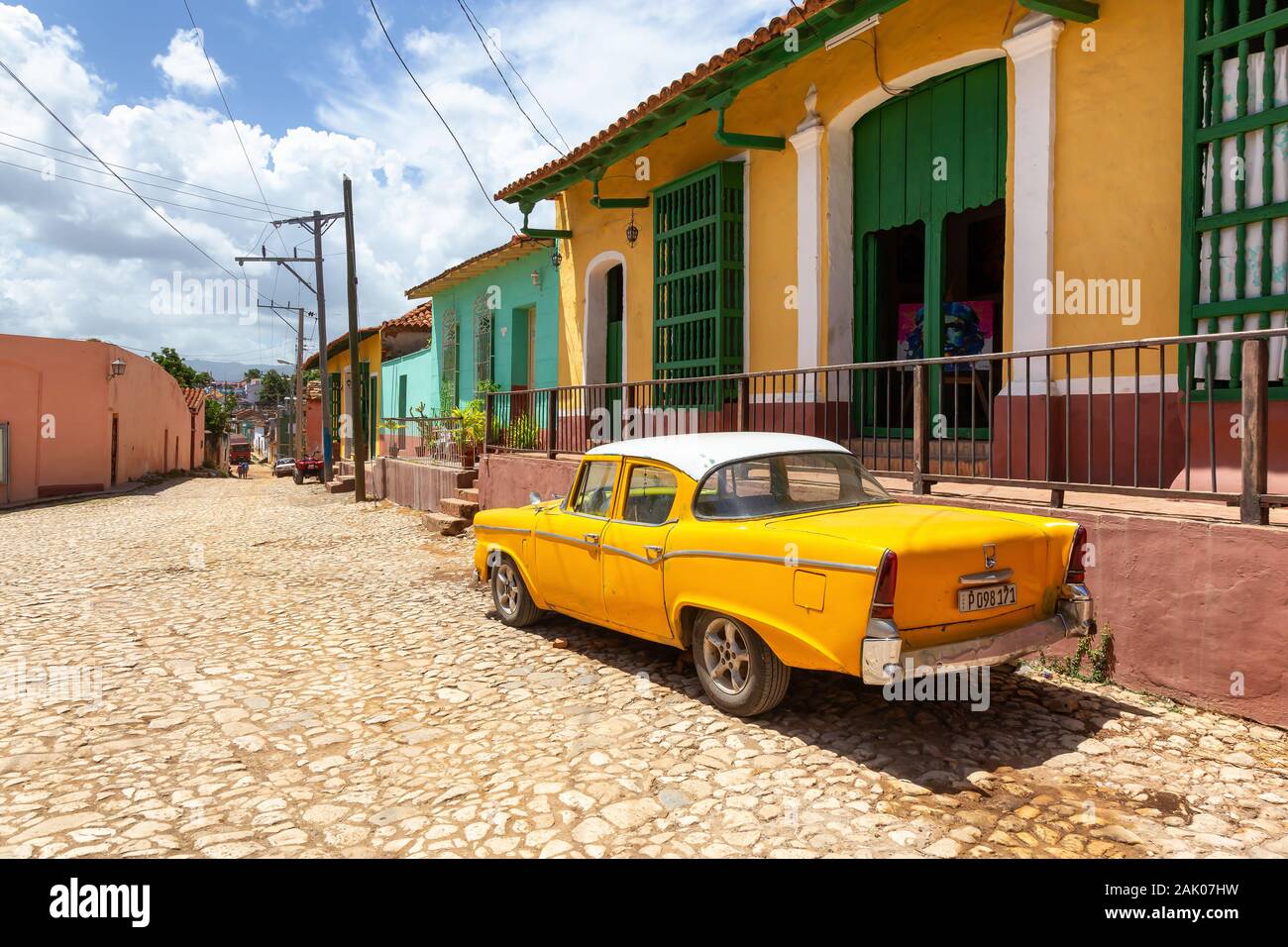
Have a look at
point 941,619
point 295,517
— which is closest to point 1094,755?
point 941,619

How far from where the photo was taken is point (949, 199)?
24.9 feet

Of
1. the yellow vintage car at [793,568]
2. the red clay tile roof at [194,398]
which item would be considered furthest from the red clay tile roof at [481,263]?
the red clay tile roof at [194,398]

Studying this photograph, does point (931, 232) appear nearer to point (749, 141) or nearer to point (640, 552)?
point (749, 141)

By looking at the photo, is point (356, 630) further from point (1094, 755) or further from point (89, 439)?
point (89, 439)

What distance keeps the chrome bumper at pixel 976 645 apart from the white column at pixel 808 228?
15.4 ft

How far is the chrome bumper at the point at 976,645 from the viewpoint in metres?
3.49

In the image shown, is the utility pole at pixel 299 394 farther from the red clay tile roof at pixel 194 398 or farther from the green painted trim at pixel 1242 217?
the green painted trim at pixel 1242 217

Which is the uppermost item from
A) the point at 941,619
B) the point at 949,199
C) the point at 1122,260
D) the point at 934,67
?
the point at 934,67

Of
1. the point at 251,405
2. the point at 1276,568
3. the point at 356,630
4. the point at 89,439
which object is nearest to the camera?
the point at 1276,568

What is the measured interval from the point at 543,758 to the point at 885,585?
1.72 metres

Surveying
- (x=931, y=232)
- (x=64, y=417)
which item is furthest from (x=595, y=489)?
(x=64, y=417)

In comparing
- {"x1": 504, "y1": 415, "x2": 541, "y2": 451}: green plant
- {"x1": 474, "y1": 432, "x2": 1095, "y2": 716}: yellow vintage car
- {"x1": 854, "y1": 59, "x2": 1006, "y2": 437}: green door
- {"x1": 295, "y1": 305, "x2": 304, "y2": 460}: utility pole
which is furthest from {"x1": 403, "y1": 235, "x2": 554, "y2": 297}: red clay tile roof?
{"x1": 295, "y1": 305, "x2": 304, "y2": 460}: utility pole

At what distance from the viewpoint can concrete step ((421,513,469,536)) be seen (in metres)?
11.6
